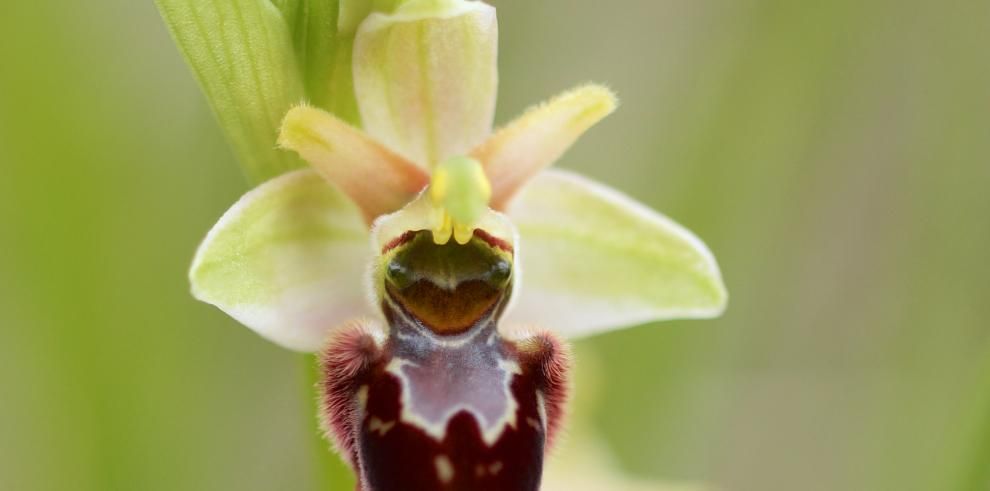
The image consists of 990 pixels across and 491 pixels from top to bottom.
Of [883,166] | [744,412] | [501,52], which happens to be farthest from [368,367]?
[883,166]

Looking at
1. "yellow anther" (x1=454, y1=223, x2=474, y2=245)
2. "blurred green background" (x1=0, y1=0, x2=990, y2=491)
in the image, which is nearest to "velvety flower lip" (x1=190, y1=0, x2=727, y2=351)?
"yellow anther" (x1=454, y1=223, x2=474, y2=245)

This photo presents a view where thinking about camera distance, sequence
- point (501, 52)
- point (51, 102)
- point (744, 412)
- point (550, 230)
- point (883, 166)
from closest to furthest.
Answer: point (550, 230) < point (51, 102) < point (501, 52) < point (744, 412) < point (883, 166)

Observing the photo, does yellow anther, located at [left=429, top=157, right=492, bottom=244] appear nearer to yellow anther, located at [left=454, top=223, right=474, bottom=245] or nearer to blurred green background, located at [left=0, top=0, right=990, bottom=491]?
yellow anther, located at [left=454, top=223, right=474, bottom=245]

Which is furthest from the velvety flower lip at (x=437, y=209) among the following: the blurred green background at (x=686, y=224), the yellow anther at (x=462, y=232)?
the blurred green background at (x=686, y=224)

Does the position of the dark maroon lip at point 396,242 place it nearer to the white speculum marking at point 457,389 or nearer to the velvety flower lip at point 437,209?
the velvety flower lip at point 437,209

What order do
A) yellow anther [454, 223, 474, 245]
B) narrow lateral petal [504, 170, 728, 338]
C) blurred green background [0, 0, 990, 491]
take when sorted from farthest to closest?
blurred green background [0, 0, 990, 491], narrow lateral petal [504, 170, 728, 338], yellow anther [454, 223, 474, 245]

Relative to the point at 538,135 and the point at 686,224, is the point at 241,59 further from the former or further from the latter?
the point at 686,224

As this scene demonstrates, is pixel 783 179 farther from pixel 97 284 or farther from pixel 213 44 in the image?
pixel 213 44
